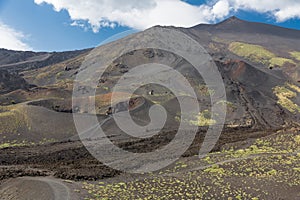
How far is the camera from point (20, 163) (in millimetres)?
29844

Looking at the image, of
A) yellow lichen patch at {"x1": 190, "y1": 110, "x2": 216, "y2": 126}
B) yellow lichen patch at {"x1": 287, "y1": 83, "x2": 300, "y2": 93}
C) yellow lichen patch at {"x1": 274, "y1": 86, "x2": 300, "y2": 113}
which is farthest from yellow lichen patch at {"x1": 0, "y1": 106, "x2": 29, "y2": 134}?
Result: yellow lichen patch at {"x1": 287, "y1": 83, "x2": 300, "y2": 93}

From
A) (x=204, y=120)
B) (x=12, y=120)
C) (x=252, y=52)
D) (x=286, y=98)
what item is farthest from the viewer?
(x=252, y=52)

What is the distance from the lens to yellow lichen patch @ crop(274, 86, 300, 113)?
70688mm

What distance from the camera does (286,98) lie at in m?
76.1

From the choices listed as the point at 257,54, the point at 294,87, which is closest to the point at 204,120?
the point at 294,87

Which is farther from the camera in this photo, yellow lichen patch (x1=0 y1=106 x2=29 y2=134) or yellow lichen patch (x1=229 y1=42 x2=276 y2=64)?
yellow lichen patch (x1=229 y1=42 x2=276 y2=64)

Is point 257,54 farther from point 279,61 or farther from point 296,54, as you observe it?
point 296,54

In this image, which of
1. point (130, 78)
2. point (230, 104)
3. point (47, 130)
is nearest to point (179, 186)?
point (47, 130)

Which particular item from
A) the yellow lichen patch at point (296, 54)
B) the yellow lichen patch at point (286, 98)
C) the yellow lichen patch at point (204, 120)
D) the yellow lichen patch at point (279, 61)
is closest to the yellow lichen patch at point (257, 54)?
the yellow lichen patch at point (279, 61)

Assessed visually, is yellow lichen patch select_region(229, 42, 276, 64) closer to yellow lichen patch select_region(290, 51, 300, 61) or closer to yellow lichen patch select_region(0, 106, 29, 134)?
yellow lichen patch select_region(290, 51, 300, 61)

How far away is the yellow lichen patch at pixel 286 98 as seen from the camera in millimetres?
70688

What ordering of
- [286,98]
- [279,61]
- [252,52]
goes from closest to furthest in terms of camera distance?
[286,98] → [279,61] → [252,52]

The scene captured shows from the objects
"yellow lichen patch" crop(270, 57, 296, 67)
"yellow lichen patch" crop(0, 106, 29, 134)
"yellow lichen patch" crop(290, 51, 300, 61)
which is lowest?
"yellow lichen patch" crop(0, 106, 29, 134)

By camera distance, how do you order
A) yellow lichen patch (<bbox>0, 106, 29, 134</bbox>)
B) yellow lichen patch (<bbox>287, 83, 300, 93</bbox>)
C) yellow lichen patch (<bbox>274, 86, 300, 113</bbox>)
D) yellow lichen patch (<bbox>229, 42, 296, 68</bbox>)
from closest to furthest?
yellow lichen patch (<bbox>0, 106, 29, 134</bbox>) < yellow lichen patch (<bbox>274, 86, 300, 113</bbox>) < yellow lichen patch (<bbox>287, 83, 300, 93</bbox>) < yellow lichen patch (<bbox>229, 42, 296, 68</bbox>)
